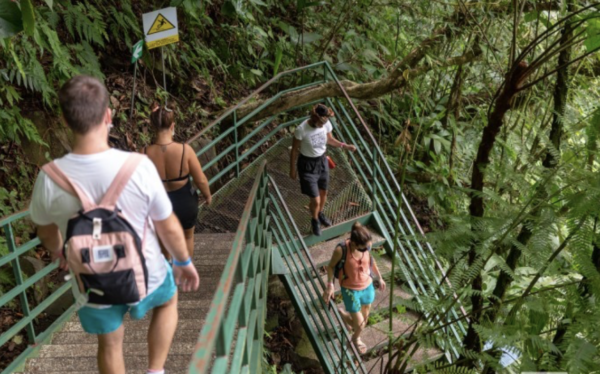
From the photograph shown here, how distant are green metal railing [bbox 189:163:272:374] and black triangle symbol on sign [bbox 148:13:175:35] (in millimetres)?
2314

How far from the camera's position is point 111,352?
2.63 meters

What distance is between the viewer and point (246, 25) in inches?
389

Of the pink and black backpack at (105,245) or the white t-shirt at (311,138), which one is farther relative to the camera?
the white t-shirt at (311,138)

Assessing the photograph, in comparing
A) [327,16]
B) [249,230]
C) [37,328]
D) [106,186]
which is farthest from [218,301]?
[327,16]

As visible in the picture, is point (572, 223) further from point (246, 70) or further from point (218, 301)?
point (246, 70)

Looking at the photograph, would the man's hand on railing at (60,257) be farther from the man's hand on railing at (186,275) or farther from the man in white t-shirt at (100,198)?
the man's hand on railing at (186,275)

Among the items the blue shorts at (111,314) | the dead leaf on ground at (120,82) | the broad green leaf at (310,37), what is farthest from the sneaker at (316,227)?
the broad green leaf at (310,37)

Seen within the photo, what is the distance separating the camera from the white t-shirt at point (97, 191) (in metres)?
2.22

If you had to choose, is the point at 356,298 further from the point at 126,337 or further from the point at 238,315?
the point at 238,315

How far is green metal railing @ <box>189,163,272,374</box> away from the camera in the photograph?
6.43ft

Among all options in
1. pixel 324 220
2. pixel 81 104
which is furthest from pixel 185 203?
pixel 324 220

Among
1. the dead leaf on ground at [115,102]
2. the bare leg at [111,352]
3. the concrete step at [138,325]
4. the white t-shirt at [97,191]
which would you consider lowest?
the concrete step at [138,325]

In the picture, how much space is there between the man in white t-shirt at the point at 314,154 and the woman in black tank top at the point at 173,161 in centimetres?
206

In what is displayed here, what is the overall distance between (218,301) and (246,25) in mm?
8426
